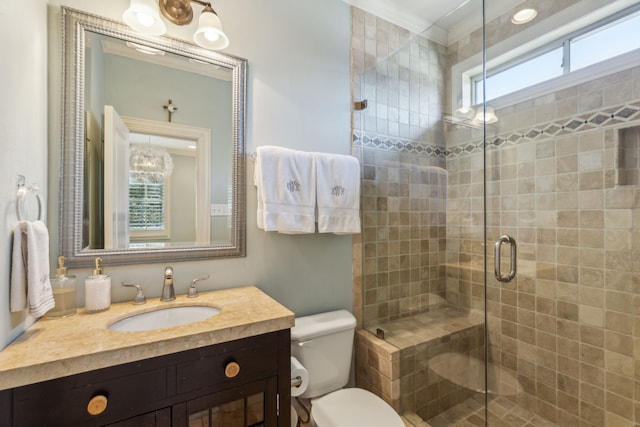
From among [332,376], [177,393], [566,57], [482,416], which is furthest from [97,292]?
[566,57]

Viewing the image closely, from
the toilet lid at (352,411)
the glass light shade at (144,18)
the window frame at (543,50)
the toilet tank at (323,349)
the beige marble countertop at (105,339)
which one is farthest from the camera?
the window frame at (543,50)

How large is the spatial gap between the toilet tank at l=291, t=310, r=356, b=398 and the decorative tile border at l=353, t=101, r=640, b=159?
3.63ft

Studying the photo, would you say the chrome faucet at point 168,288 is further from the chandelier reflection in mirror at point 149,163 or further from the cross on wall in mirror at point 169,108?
the cross on wall in mirror at point 169,108

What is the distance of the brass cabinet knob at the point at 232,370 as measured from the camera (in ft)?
3.01

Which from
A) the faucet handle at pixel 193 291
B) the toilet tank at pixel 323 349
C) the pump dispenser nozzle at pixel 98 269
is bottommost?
the toilet tank at pixel 323 349

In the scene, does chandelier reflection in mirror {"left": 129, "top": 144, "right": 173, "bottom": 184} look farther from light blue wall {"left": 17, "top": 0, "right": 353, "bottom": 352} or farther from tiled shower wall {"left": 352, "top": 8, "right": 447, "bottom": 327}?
tiled shower wall {"left": 352, "top": 8, "right": 447, "bottom": 327}

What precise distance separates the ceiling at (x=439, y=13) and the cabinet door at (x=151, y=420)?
2233 millimetres

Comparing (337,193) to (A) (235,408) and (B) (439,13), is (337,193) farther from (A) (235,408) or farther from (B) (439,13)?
(B) (439,13)

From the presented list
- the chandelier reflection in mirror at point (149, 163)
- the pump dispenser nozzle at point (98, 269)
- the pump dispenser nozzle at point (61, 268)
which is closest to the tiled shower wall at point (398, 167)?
the chandelier reflection in mirror at point (149, 163)

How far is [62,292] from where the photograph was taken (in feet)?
3.33

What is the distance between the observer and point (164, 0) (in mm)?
1210

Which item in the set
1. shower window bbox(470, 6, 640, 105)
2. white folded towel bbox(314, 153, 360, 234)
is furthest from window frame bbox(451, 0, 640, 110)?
white folded towel bbox(314, 153, 360, 234)

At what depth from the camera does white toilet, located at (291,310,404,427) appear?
4.15ft

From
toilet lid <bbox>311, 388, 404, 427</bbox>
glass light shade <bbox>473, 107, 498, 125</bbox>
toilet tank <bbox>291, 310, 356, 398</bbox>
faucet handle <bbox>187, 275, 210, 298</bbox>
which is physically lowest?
toilet lid <bbox>311, 388, 404, 427</bbox>
